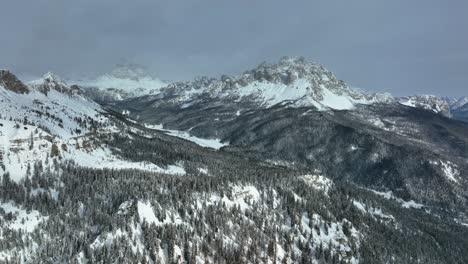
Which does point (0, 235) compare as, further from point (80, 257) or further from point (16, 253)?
point (80, 257)

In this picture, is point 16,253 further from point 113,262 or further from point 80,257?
point 113,262

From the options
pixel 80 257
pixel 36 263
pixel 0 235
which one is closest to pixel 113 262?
pixel 80 257

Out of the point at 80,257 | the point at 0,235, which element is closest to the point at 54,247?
the point at 80,257

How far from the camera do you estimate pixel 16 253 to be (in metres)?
189

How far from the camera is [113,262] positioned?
199500 mm

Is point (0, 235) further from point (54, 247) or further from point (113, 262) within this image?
point (113, 262)

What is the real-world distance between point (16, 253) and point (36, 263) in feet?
34.7

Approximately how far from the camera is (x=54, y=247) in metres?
197

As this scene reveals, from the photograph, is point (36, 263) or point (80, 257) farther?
point (80, 257)

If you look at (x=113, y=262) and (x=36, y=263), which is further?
(x=113, y=262)

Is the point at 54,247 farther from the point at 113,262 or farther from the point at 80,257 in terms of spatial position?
the point at 113,262

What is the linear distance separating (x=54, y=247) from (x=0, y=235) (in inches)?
954

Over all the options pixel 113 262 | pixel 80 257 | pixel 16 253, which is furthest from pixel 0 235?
pixel 113 262

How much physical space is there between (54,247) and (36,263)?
40.1 feet
